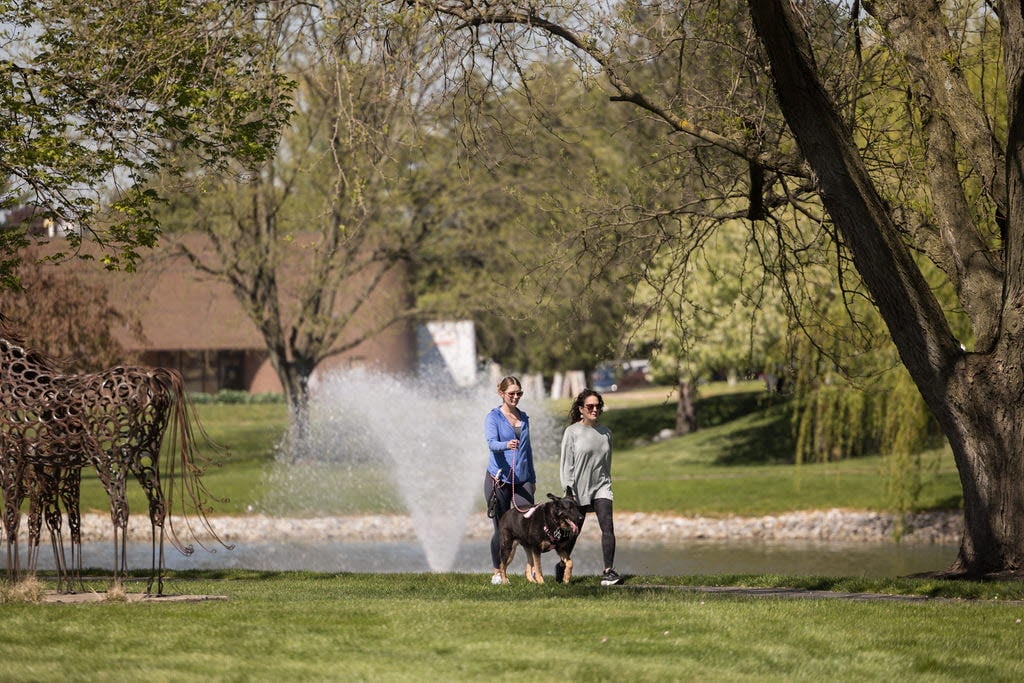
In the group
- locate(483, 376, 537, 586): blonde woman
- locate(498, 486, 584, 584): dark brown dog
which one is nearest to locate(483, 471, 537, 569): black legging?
locate(483, 376, 537, 586): blonde woman

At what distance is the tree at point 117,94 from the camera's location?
13906 millimetres

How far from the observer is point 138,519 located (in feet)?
105

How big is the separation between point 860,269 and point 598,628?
17.0 feet

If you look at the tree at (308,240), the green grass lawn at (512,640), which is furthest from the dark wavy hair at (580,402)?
the tree at (308,240)

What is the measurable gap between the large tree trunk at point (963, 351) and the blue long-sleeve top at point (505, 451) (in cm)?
347

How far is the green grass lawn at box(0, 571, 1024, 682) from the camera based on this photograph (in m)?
8.12

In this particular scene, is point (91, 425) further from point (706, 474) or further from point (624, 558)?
point (706, 474)

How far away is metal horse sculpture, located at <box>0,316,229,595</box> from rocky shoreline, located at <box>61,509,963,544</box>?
18.8 m

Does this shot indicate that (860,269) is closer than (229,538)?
Yes

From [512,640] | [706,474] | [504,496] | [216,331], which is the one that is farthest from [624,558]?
[216,331]

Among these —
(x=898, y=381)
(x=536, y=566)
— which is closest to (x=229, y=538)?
(x=898, y=381)

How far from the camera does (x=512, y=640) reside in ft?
29.1

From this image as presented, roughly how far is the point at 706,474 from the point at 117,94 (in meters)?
23.5

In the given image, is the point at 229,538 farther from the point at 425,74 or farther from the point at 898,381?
the point at 425,74
